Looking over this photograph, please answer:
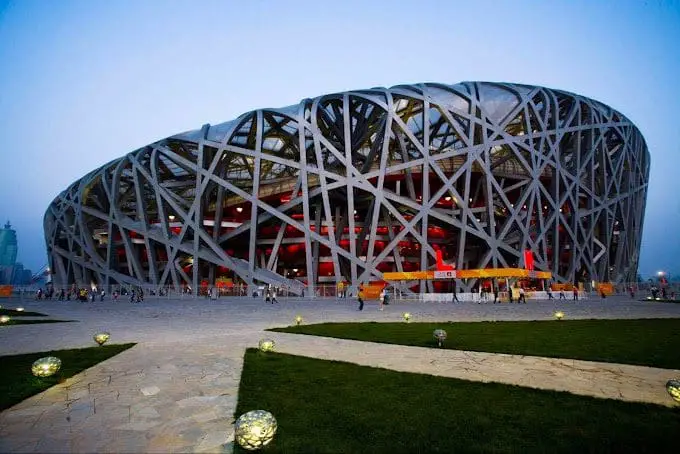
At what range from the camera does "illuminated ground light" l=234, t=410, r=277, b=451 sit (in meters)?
3.67

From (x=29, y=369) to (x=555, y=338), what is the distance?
39.2ft

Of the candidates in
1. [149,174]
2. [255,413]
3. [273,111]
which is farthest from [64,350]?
[149,174]

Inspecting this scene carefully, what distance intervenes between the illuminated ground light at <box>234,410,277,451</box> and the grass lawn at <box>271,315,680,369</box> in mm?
6682

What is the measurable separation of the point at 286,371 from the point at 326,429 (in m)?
2.97

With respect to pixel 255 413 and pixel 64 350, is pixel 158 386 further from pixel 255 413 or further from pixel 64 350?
pixel 64 350

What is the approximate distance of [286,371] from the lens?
23.3ft

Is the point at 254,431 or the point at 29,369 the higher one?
the point at 254,431

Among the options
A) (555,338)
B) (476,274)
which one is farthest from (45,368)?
(476,274)

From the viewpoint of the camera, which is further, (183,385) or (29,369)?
(29,369)

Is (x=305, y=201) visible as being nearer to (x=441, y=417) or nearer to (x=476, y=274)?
(x=476, y=274)

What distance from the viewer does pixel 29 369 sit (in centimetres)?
744

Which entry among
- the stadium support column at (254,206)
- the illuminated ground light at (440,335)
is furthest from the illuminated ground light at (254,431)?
the stadium support column at (254,206)

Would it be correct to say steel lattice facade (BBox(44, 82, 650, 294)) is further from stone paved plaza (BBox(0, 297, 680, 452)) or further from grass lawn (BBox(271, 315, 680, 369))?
stone paved plaza (BBox(0, 297, 680, 452))

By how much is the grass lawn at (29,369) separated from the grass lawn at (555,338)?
18.2 feet
